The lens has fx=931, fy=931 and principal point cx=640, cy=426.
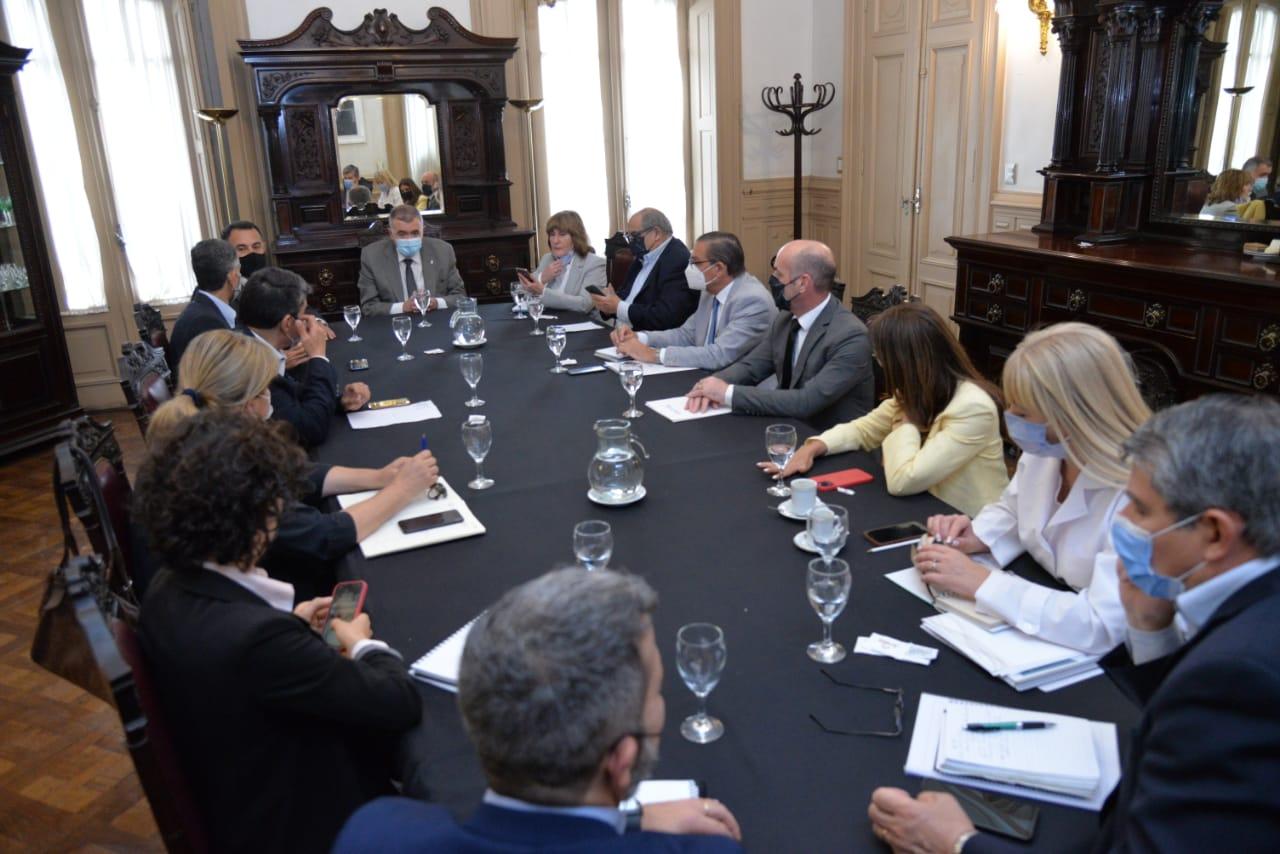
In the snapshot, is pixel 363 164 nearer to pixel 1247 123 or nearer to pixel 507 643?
pixel 1247 123

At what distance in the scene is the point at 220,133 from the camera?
20.9 feet

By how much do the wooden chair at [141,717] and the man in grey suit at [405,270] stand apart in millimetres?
3852

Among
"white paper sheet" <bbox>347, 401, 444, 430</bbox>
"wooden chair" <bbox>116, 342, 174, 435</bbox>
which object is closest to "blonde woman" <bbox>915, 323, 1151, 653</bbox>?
"white paper sheet" <bbox>347, 401, 444, 430</bbox>

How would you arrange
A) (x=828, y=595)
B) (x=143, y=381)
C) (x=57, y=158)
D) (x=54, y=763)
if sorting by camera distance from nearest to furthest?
(x=828, y=595), (x=54, y=763), (x=143, y=381), (x=57, y=158)

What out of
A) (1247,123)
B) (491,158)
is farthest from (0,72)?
(1247,123)

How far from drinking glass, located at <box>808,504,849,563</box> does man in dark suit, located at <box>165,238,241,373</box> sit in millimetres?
2834

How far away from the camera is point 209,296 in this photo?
154 inches

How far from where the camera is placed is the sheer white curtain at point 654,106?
7426mm

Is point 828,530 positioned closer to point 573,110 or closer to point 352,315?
point 352,315

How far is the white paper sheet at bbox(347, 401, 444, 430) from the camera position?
3299 millimetres

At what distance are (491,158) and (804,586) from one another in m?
5.44

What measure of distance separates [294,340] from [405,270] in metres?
2.10

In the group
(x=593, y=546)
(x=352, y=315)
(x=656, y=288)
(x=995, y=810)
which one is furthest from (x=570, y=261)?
(x=995, y=810)

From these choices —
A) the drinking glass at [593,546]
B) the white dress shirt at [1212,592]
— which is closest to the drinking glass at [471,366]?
the drinking glass at [593,546]
